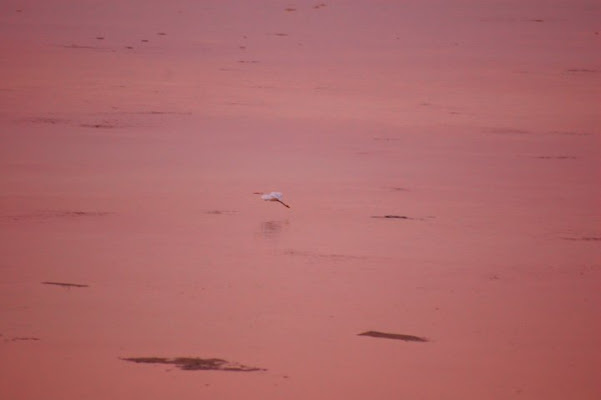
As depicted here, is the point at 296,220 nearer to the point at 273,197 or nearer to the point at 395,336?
the point at 273,197

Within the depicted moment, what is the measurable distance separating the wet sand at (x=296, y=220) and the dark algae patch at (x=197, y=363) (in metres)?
0.01

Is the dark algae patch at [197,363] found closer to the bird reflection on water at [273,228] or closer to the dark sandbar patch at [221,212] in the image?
the bird reflection on water at [273,228]

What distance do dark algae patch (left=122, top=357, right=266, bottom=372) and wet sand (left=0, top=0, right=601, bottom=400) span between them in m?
0.01

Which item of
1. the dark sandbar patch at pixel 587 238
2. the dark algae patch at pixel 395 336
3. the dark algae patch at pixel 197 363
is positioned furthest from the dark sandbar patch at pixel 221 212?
the dark algae patch at pixel 197 363

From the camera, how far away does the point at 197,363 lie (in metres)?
5.25

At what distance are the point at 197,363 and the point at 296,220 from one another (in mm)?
2377

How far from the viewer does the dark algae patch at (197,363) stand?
17.1 feet

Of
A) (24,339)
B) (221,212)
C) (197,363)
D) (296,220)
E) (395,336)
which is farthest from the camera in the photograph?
(221,212)

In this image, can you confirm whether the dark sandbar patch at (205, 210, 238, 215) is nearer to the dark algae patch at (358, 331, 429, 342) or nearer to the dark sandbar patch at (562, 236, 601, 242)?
the dark sandbar patch at (562, 236, 601, 242)

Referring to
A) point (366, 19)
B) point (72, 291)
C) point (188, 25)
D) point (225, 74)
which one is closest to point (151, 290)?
point (72, 291)

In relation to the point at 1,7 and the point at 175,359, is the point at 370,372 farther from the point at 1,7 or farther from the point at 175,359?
the point at 1,7

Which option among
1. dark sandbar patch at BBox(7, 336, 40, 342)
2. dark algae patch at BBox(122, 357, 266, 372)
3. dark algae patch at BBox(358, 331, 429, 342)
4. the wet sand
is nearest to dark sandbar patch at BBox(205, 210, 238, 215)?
the wet sand

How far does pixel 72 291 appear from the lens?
20.1ft

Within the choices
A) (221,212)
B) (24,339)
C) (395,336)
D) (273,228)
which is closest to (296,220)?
(273,228)
